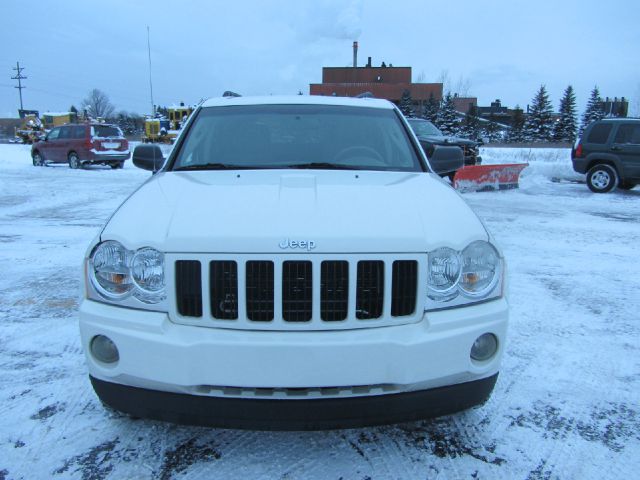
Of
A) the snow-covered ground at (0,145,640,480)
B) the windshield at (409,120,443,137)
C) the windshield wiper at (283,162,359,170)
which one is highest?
the windshield at (409,120,443,137)

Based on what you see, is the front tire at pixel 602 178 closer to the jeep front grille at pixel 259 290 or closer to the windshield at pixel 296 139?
the windshield at pixel 296 139

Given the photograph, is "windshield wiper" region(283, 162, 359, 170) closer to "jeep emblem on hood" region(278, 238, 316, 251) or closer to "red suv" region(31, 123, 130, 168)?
"jeep emblem on hood" region(278, 238, 316, 251)

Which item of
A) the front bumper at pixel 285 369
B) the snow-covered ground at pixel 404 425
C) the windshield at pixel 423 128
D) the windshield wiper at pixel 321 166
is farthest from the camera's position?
the windshield at pixel 423 128

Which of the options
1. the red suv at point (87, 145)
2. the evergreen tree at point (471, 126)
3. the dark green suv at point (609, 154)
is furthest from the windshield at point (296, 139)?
the evergreen tree at point (471, 126)

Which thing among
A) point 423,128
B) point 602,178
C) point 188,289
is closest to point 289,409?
point 188,289

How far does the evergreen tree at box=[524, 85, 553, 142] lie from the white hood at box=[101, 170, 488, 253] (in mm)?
59751

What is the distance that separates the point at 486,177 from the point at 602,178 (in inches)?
109

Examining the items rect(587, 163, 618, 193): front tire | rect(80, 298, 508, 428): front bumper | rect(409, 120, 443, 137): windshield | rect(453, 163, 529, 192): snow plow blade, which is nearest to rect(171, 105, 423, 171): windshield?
rect(80, 298, 508, 428): front bumper

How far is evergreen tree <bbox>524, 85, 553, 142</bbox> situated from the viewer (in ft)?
183

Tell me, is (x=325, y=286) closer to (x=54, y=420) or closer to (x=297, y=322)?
(x=297, y=322)

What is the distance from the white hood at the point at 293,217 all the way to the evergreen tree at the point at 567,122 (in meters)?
58.7

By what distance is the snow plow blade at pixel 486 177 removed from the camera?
41.1 ft

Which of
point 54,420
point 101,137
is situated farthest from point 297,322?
point 101,137

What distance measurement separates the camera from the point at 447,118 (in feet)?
181
